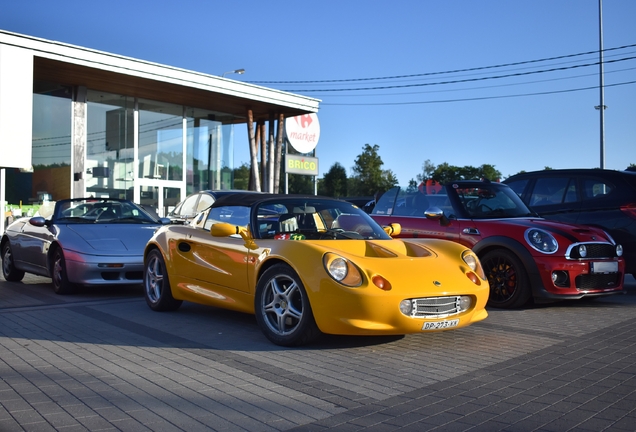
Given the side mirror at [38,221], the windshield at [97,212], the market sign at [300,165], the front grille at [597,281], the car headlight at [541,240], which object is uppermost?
the market sign at [300,165]

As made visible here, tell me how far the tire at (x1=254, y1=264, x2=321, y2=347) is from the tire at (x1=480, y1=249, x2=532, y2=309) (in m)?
3.19

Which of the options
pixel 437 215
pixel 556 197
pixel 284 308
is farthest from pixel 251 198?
pixel 556 197

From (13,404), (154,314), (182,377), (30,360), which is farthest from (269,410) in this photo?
(154,314)

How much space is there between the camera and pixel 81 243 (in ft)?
29.7

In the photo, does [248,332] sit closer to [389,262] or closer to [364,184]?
[389,262]

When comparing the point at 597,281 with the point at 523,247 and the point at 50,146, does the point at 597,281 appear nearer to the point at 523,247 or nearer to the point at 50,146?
the point at 523,247

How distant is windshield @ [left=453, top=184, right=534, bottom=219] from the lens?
8750 millimetres

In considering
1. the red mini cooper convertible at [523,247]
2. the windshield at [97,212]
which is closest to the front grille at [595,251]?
the red mini cooper convertible at [523,247]

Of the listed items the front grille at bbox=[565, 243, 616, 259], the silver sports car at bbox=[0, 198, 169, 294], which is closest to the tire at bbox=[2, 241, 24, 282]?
the silver sports car at bbox=[0, 198, 169, 294]

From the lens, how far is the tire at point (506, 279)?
7.71 metres

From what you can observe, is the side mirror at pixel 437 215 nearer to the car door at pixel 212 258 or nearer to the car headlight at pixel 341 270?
the car door at pixel 212 258

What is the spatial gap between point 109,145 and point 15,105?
5.40 metres

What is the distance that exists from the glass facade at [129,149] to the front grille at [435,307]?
20194mm

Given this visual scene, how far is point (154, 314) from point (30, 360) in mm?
2306
